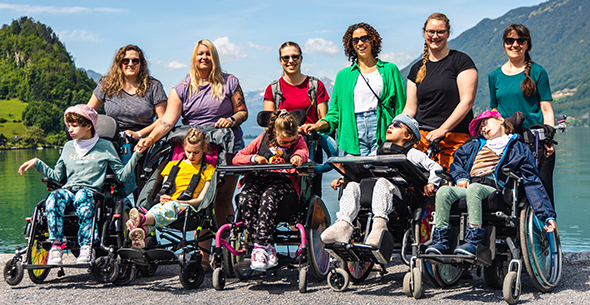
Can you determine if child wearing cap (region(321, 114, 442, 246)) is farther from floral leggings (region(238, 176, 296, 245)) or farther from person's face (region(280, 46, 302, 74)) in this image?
person's face (region(280, 46, 302, 74))

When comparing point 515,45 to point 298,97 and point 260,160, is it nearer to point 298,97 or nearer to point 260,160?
point 298,97

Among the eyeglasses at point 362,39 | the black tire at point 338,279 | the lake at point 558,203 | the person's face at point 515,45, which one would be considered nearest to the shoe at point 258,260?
the black tire at point 338,279

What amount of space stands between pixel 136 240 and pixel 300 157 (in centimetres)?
149

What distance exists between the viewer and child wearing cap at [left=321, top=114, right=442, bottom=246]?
430cm

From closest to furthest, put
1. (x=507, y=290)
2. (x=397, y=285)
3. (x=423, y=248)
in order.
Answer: (x=507, y=290) → (x=423, y=248) → (x=397, y=285)

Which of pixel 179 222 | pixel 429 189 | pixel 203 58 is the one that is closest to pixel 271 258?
pixel 179 222

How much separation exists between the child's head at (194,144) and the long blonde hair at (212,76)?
551mm

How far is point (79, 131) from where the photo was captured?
5383mm

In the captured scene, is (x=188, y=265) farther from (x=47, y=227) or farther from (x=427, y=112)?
(x=427, y=112)

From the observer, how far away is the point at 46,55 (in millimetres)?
146750

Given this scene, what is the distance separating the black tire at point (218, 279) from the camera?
4691 millimetres

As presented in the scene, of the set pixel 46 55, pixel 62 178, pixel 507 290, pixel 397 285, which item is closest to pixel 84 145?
pixel 62 178

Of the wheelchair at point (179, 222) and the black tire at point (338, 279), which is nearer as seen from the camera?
the black tire at point (338, 279)

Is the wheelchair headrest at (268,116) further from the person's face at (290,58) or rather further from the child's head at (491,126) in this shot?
the child's head at (491,126)
